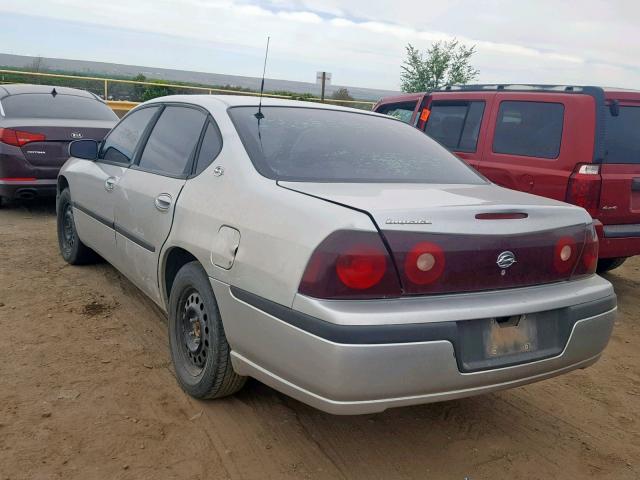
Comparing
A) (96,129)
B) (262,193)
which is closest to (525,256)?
(262,193)

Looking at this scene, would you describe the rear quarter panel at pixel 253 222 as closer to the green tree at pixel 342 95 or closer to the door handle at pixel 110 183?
the door handle at pixel 110 183

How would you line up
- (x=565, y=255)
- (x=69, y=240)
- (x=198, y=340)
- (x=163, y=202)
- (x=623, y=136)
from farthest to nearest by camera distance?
(x=69, y=240) < (x=623, y=136) < (x=163, y=202) < (x=198, y=340) < (x=565, y=255)

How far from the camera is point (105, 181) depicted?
414cm

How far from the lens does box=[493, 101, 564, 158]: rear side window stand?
5031 millimetres

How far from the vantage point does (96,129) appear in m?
6.95

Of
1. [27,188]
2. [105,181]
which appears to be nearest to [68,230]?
[105,181]

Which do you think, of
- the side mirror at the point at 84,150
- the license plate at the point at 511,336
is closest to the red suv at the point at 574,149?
the license plate at the point at 511,336

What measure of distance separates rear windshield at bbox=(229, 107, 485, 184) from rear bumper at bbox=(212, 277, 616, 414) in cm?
76

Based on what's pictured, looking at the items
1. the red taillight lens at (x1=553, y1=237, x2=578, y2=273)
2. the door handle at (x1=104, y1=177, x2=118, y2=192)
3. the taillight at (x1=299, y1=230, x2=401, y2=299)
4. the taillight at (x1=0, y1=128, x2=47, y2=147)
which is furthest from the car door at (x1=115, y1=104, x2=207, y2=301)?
the taillight at (x1=0, y1=128, x2=47, y2=147)

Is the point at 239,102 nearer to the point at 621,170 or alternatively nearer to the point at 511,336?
the point at 511,336

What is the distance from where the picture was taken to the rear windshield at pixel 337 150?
2.86 meters

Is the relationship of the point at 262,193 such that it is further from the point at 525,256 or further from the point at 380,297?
the point at 525,256

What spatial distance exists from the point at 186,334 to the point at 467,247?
1591 mm

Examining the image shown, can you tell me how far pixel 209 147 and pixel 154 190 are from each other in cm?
51
